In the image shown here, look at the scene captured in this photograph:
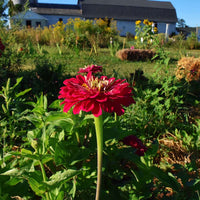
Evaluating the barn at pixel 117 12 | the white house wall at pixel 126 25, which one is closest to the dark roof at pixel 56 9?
the barn at pixel 117 12

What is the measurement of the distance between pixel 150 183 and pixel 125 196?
6.4 inches

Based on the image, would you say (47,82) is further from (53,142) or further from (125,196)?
(125,196)

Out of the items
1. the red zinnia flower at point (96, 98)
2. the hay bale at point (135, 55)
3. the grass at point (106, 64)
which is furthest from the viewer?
the hay bale at point (135, 55)

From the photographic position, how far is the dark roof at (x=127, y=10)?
35312 mm

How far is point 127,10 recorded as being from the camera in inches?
1435

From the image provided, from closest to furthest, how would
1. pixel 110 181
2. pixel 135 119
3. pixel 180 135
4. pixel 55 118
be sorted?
pixel 55 118 < pixel 110 181 < pixel 180 135 < pixel 135 119

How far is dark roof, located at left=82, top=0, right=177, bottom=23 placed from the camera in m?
35.3

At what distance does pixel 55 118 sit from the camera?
4.27ft

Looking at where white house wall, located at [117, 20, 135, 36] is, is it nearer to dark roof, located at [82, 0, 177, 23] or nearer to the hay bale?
dark roof, located at [82, 0, 177, 23]

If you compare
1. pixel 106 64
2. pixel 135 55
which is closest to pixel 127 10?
pixel 135 55

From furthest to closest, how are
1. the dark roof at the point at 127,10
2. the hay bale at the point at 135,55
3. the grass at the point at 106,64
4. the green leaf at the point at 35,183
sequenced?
the dark roof at the point at 127,10, the hay bale at the point at 135,55, the grass at the point at 106,64, the green leaf at the point at 35,183

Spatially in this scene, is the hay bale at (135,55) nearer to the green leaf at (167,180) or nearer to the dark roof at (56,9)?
the green leaf at (167,180)

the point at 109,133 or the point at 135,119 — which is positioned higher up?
the point at 109,133

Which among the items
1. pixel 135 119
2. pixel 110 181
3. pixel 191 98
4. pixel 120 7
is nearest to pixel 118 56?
pixel 191 98
